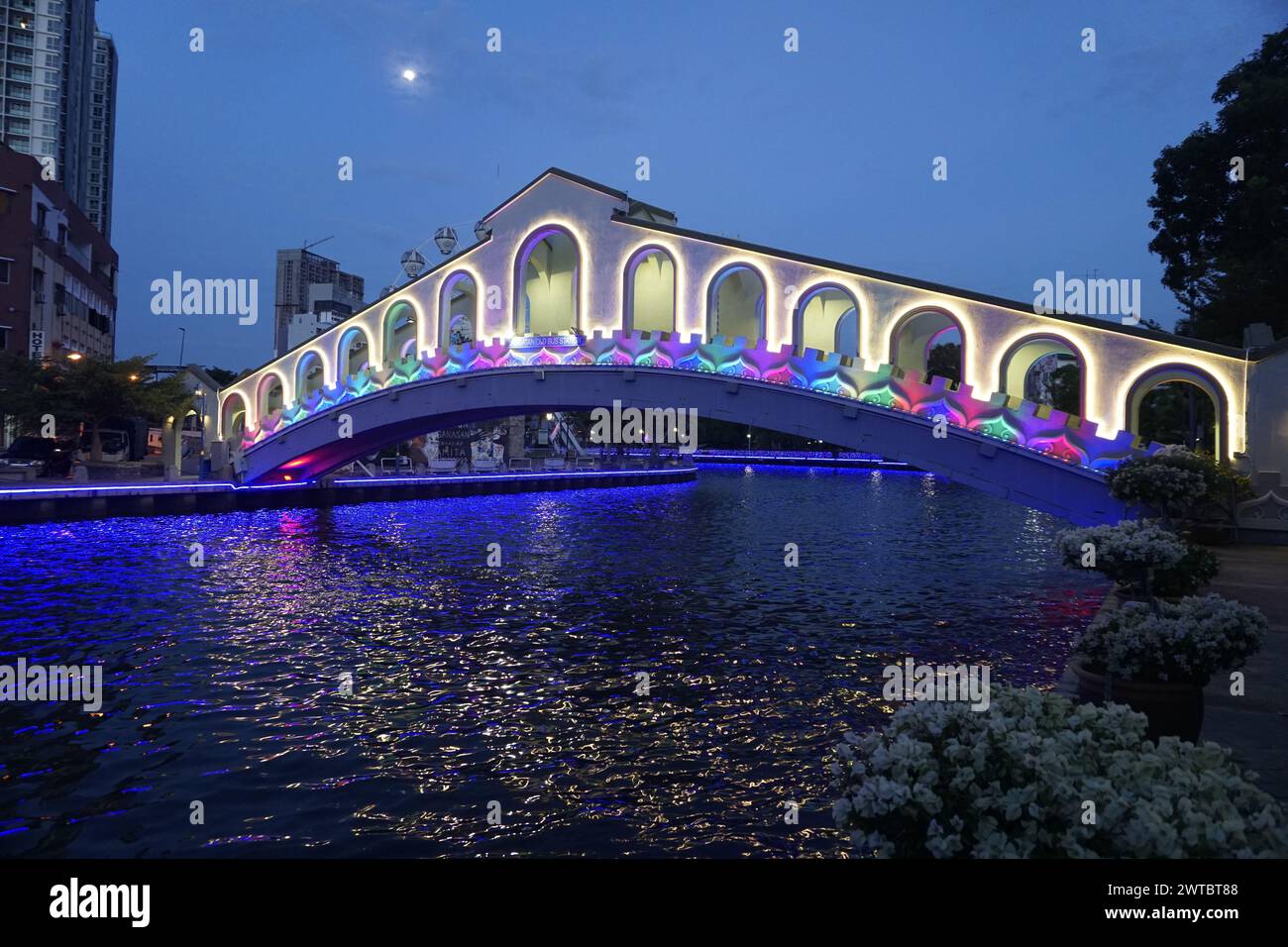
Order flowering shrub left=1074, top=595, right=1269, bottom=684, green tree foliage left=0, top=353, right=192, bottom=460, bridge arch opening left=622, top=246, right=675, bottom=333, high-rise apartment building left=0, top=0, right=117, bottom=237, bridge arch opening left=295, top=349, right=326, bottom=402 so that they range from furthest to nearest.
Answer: high-rise apartment building left=0, top=0, right=117, bottom=237, green tree foliage left=0, top=353, right=192, bottom=460, bridge arch opening left=295, top=349, right=326, bottom=402, bridge arch opening left=622, top=246, right=675, bottom=333, flowering shrub left=1074, top=595, right=1269, bottom=684

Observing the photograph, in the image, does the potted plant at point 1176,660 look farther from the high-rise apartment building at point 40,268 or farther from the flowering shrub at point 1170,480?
the high-rise apartment building at point 40,268

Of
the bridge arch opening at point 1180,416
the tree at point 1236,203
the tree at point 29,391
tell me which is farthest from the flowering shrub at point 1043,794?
the tree at point 29,391

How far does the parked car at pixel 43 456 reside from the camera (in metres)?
33.8

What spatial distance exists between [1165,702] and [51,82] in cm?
12870

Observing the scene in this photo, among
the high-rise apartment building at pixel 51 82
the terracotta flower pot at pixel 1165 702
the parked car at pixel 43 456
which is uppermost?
the high-rise apartment building at pixel 51 82

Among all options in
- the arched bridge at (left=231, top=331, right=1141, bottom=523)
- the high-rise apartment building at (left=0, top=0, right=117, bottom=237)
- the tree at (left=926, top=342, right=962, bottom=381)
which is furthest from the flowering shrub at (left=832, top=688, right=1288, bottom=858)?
the high-rise apartment building at (left=0, top=0, right=117, bottom=237)

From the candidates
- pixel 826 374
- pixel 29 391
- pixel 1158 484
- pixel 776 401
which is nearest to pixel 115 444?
pixel 29 391

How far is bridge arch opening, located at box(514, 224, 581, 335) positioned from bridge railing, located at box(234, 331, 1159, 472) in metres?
2.89

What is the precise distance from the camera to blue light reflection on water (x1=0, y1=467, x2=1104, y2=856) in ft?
21.0

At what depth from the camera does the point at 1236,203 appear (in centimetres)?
3056

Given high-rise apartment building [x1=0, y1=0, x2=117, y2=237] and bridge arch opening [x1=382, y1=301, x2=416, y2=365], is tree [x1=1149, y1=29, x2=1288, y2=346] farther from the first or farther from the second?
high-rise apartment building [x1=0, y1=0, x2=117, y2=237]

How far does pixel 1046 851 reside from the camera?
9.67 feet
